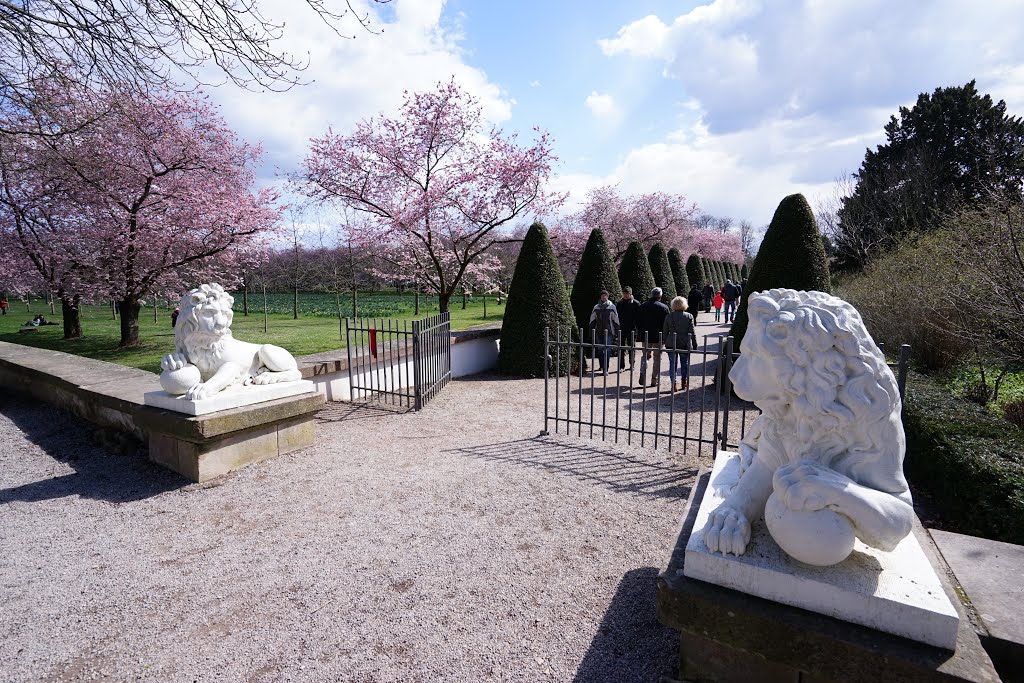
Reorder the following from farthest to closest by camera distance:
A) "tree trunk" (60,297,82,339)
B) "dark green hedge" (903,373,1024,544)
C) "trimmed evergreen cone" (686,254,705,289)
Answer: "trimmed evergreen cone" (686,254,705,289)
"tree trunk" (60,297,82,339)
"dark green hedge" (903,373,1024,544)

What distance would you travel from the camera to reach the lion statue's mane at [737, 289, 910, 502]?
5.77 ft

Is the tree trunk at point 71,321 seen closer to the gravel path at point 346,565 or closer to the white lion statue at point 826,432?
the gravel path at point 346,565

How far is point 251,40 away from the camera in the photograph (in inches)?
239

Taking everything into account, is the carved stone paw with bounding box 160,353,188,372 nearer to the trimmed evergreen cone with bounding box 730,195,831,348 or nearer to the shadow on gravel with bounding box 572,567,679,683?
the shadow on gravel with bounding box 572,567,679,683

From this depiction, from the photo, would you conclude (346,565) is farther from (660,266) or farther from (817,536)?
(660,266)

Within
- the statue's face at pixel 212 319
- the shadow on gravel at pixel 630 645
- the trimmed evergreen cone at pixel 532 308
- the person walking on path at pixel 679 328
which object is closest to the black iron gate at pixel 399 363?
the trimmed evergreen cone at pixel 532 308

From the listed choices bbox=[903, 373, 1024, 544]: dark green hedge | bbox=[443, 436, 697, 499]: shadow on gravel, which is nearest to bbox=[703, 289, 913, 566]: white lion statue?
bbox=[903, 373, 1024, 544]: dark green hedge

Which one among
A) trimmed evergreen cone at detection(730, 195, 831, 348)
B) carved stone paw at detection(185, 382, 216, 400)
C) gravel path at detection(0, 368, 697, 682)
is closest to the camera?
gravel path at detection(0, 368, 697, 682)

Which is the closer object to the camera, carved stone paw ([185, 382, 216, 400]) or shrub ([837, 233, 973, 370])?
carved stone paw ([185, 382, 216, 400])

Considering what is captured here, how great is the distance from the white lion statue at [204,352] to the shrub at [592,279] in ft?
28.0

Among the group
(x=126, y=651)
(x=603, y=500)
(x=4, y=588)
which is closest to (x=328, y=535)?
(x=126, y=651)

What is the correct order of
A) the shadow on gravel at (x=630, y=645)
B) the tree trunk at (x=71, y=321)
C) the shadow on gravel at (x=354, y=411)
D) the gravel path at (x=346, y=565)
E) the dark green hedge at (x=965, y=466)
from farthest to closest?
the tree trunk at (x=71, y=321) < the shadow on gravel at (x=354, y=411) < the dark green hedge at (x=965, y=466) < the gravel path at (x=346, y=565) < the shadow on gravel at (x=630, y=645)

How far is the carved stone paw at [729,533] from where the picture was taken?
6.24 ft

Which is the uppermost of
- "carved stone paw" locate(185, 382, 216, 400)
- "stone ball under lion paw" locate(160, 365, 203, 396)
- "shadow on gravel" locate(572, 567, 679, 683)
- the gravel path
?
"stone ball under lion paw" locate(160, 365, 203, 396)
